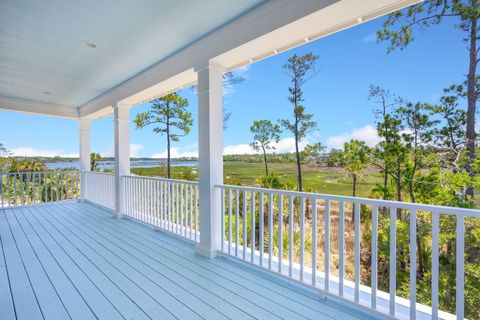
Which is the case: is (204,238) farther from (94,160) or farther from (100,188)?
(94,160)

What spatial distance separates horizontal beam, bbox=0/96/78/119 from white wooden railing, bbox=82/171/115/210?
5.37 feet

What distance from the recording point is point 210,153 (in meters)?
2.94

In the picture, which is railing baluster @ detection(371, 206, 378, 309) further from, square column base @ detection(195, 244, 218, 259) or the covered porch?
square column base @ detection(195, 244, 218, 259)

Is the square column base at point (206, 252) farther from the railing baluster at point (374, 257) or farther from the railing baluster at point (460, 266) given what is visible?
the railing baluster at point (460, 266)

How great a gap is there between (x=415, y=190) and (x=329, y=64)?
5136mm

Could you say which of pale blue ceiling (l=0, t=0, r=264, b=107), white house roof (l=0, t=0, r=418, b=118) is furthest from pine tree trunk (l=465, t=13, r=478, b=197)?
pale blue ceiling (l=0, t=0, r=264, b=107)

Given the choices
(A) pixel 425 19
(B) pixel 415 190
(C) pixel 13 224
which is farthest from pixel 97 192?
(B) pixel 415 190

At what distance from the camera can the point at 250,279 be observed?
2.39m

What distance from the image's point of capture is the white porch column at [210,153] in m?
2.94

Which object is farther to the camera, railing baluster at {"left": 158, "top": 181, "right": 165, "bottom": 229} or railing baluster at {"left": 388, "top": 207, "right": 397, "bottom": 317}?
railing baluster at {"left": 158, "top": 181, "right": 165, "bottom": 229}

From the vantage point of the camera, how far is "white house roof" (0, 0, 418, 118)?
2.12 meters

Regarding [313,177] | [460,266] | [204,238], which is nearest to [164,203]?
[204,238]

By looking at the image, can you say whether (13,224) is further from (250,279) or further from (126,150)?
(250,279)

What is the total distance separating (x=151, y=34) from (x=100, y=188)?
178 inches
